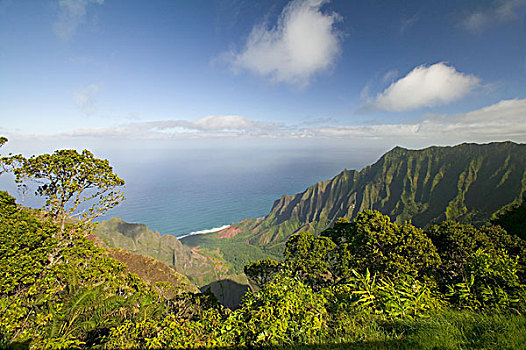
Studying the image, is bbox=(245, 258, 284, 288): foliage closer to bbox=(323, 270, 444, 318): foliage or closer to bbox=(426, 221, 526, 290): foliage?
bbox=(426, 221, 526, 290): foliage

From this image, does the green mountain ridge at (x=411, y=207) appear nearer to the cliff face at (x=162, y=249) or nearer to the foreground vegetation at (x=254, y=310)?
the cliff face at (x=162, y=249)

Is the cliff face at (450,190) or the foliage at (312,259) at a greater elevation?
the foliage at (312,259)

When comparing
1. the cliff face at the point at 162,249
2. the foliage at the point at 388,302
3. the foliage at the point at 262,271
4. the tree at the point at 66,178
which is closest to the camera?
the foliage at the point at 388,302

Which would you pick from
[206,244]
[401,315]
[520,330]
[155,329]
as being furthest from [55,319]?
[206,244]

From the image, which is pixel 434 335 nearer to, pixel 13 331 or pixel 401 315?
pixel 401 315

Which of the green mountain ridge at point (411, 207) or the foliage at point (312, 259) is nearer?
the foliage at point (312, 259)

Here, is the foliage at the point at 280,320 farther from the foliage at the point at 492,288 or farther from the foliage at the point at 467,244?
the foliage at the point at 467,244

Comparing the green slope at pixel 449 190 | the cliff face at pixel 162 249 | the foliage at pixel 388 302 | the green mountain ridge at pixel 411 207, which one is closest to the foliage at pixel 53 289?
the foliage at pixel 388 302

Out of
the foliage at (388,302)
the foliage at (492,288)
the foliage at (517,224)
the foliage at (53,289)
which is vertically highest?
the foliage at (492,288)

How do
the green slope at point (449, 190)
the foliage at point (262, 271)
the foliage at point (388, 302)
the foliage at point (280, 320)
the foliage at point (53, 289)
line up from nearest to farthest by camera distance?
the foliage at point (280, 320)
the foliage at point (388, 302)
the foliage at point (53, 289)
the foliage at point (262, 271)
the green slope at point (449, 190)

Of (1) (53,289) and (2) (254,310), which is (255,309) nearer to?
(2) (254,310)

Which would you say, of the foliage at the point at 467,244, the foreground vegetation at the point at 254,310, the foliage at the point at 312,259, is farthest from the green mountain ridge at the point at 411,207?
the foreground vegetation at the point at 254,310

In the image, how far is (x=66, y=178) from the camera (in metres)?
9.92

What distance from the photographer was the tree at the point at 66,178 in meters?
9.41
